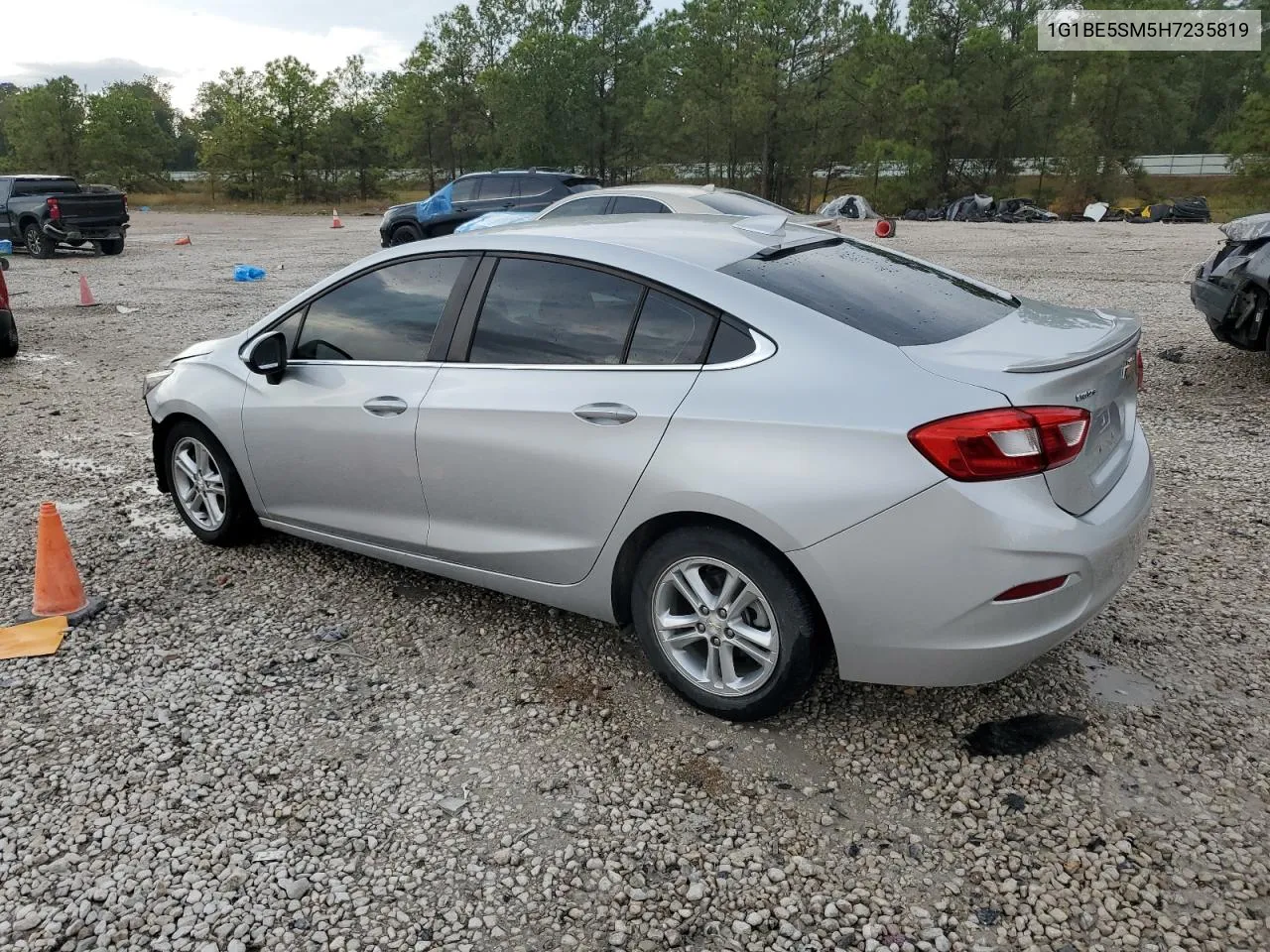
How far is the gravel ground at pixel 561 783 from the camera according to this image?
256 centimetres

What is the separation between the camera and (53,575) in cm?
427

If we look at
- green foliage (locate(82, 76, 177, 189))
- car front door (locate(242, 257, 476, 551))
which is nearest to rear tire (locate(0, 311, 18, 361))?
car front door (locate(242, 257, 476, 551))

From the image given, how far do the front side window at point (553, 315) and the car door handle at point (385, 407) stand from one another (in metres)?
0.36

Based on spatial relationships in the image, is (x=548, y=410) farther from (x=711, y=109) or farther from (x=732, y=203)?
(x=711, y=109)

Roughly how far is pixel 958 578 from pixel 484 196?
1772 cm

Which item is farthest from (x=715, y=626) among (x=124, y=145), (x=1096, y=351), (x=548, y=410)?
(x=124, y=145)

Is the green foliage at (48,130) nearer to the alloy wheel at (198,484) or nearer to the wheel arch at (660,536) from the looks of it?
the alloy wheel at (198,484)

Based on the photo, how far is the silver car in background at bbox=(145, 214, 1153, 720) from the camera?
2840 mm

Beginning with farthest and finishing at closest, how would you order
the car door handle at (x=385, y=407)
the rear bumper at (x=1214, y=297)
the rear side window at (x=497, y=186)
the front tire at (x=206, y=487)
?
the rear side window at (x=497, y=186) < the rear bumper at (x=1214, y=297) < the front tire at (x=206, y=487) < the car door handle at (x=385, y=407)

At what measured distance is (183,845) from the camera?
2.85 m

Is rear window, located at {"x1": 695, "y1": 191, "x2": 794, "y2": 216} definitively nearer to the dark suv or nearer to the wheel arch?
the dark suv

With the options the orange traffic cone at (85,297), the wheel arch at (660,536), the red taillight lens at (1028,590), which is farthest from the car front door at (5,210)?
the red taillight lens at (1028,590)

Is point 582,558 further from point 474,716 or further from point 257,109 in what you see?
point 257,109

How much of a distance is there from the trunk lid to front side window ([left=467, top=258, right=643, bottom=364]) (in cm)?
103
